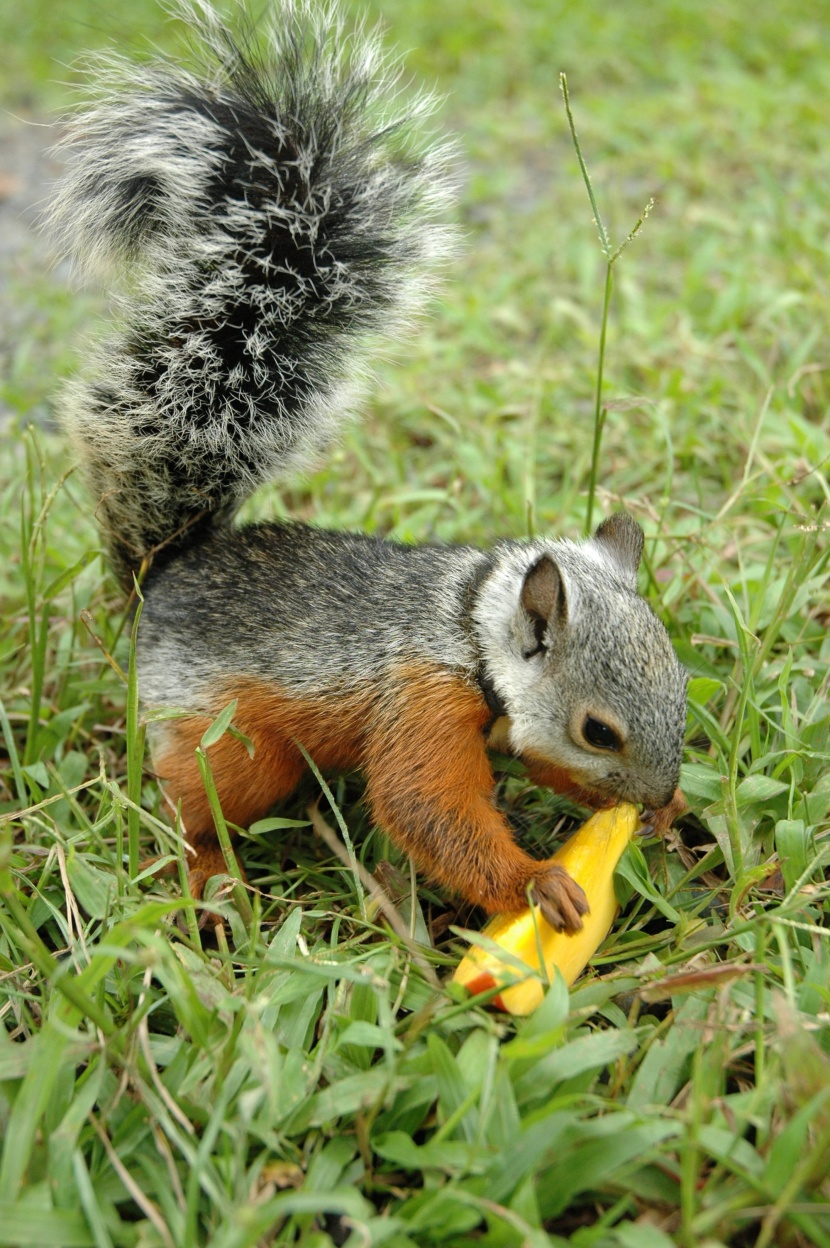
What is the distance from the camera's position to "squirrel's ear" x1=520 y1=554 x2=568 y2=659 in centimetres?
214

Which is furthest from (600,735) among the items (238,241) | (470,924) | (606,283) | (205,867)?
(238,241)

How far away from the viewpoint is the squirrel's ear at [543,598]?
84.3 inches

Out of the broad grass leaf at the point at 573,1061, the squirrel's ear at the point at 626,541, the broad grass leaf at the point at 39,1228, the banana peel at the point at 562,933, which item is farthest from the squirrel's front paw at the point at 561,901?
the broad grass leaf at the point at 39,1228

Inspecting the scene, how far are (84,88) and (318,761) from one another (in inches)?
70.7

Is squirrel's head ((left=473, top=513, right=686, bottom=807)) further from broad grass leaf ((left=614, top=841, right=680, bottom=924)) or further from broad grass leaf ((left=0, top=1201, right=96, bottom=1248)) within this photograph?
broad grass leaf ((left=0, top=1201, right=96, bottom=1248))

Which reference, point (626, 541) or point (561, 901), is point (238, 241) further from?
point (561, 901)

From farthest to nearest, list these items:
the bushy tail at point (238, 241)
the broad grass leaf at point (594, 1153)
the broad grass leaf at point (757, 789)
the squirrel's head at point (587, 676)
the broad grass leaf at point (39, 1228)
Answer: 1. the bushy tail at point (238, 241)
2. the broad grass leaf at point (757, 789)
3. the squirrel's head at point (587, 676)
4. the broad grass leaf at point (594, 1153)
5. the broad grass leaf at point (39, 1228)

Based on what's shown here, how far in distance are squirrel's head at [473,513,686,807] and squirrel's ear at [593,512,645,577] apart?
0.21ft

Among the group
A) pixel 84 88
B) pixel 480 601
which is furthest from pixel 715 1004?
pixel 84 88

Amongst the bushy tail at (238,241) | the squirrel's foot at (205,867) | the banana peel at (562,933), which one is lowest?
the squirrel's foot at (205,867)

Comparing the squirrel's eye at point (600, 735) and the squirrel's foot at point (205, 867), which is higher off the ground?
the squirrel's eye at point (600, 735)

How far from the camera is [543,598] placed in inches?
85.6

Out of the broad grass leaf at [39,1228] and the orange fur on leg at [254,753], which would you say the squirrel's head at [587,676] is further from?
the broad grass leaf at [39,1228]

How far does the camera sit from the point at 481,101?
21.4 feet
